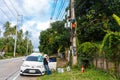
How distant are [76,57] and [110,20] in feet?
15.1

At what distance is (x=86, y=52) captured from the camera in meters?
21.9

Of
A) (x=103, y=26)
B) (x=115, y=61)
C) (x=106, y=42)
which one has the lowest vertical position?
(x=115, y=61)

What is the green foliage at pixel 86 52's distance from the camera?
→ 20969 mm

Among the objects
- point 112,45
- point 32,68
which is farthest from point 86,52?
point 112,45

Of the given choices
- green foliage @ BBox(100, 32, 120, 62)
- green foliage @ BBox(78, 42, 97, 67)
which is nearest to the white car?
green foliage @ BBox(78, 42, 97, 67)

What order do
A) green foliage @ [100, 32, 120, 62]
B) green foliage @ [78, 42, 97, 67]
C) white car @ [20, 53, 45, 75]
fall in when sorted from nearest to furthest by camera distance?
1. green foliage @ [100, 32, 120, 62]
2. white car @ [20, 53, 45, 75]
3. green foliage @ [78, 42, 97, 67]

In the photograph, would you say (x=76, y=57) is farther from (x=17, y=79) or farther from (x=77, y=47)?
(x=17, y=79)

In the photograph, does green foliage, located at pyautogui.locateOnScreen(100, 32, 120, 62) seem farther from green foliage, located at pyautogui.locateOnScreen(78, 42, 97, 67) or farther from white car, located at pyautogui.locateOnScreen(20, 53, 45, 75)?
white car, located at pyautogui.locateOnScreen(20, 53, 45, 75)

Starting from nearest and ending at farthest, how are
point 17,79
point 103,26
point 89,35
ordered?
point 17,79 → point 103,26 → point 89,35

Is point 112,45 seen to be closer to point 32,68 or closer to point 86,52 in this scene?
point 86,52

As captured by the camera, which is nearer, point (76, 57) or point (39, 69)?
point (39, 69)

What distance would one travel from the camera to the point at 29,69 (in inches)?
779

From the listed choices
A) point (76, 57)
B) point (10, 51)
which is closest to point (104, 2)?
point (76, 57)

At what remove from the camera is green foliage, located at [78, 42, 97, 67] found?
68.8ft
